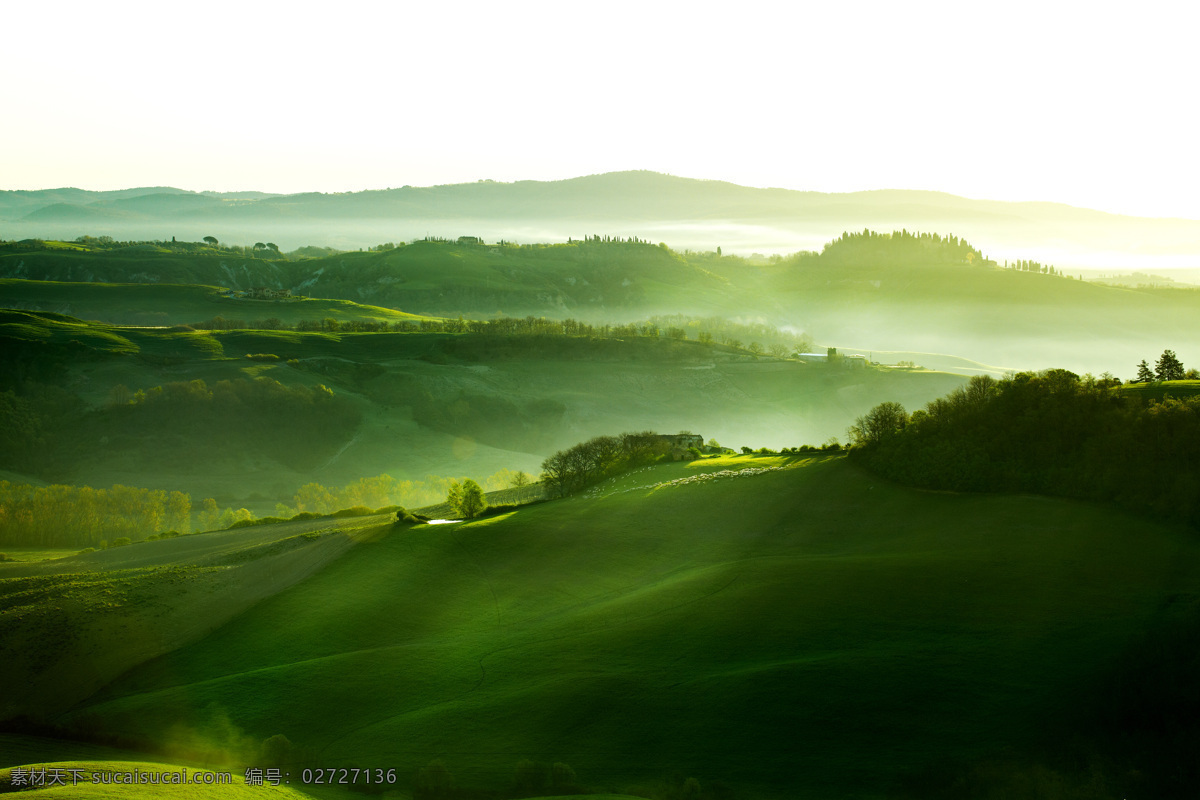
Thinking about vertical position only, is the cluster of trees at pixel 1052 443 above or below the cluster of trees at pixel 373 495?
above

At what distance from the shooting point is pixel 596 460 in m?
72.9

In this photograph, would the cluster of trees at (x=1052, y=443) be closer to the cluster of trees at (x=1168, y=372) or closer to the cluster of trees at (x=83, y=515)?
the cluster of trees at (x=1168, y=372)

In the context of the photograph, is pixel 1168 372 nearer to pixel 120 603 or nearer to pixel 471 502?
pixel 471 502

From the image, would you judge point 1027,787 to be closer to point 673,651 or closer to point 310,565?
point 673,651

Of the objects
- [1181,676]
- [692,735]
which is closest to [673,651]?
[692,735]

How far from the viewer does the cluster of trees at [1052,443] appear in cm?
4331

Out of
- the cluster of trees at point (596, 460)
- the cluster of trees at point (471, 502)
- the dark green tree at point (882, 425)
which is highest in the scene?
the dark green tree at point (882, 425)

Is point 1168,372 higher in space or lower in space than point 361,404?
higher

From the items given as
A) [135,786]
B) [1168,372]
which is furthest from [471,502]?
[1168,372]

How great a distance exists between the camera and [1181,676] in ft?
93.7

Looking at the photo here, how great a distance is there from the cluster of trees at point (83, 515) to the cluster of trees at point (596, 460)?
53368mm

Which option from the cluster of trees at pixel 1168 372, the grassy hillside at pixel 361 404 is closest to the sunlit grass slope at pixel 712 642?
the cluster of trees at pixel 1168 372

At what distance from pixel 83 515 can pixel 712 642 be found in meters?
88.8

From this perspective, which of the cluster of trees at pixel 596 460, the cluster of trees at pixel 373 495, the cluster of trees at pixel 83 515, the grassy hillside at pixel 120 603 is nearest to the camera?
the grassy hillside at pixel 120 603
